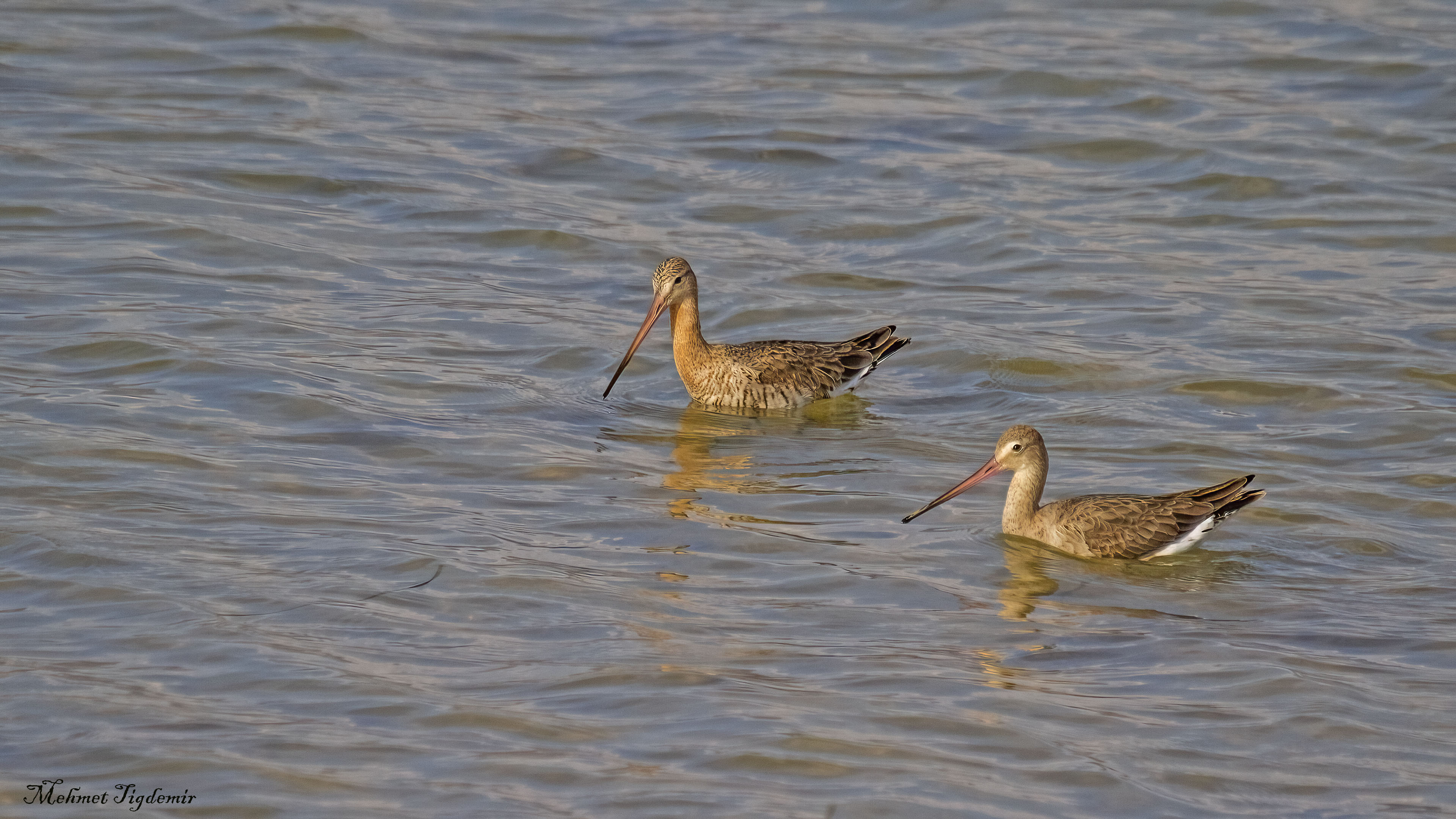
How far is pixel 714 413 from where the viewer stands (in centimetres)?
1102

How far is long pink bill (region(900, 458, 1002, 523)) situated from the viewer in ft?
28.7

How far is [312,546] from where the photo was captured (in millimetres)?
8008

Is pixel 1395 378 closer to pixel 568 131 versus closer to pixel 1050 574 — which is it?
pixel 1050 574

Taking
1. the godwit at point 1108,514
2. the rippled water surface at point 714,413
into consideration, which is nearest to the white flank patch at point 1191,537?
the godwit at point 1108,514

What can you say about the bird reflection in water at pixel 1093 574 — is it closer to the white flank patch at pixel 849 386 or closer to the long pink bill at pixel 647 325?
the white flank patch at pixel 849 386

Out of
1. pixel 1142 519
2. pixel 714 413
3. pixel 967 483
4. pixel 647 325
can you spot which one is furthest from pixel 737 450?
pixel 1142 519

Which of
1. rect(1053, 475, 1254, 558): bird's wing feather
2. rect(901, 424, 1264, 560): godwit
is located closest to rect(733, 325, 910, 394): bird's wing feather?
rect(901, 424, 1264, 560): godwit

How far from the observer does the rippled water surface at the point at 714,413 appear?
6.40 meters

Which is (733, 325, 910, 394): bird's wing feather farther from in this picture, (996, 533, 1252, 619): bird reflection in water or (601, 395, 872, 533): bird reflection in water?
(996, 533, 1252, 619): bird reflection in water

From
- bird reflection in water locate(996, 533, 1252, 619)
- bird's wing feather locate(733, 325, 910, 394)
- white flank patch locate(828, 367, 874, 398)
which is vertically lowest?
bird reflection in water locate(996, 533, 1252, 619)

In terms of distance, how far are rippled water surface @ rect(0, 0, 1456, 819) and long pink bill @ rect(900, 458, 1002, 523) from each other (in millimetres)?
123

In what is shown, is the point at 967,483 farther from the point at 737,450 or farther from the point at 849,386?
the point at 849,386

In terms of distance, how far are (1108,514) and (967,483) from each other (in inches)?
28.7

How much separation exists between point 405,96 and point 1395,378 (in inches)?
386
